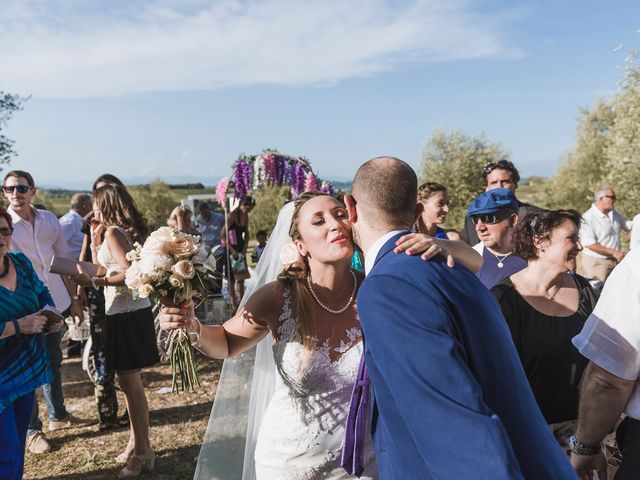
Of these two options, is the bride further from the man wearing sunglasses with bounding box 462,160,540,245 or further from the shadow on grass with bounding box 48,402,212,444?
the shadow on grass with bounding box 48,402,212,444

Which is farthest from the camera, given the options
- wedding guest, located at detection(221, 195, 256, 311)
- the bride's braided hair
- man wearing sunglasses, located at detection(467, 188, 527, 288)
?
wedding guest, located at detection(221, 195, 256, 311)

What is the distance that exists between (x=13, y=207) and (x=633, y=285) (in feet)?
18.8

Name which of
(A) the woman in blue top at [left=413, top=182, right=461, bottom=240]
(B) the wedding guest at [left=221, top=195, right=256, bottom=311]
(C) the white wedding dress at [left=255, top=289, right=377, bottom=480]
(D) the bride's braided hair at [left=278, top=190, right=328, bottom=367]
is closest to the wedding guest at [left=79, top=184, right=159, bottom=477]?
(D) the bride's braided hair at [left=278, top=190, right=328, bottom=367]

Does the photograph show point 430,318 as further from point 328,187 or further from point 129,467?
point 328,187

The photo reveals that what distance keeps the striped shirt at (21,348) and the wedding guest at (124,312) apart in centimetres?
71

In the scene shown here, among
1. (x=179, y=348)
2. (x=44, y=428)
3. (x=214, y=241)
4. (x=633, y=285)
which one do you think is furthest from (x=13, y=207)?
(x=214, y=241)

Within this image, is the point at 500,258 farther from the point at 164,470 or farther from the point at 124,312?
the point at 164,470

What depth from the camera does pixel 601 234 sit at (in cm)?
1012

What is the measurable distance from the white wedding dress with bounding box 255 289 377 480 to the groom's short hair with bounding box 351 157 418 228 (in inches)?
44.8

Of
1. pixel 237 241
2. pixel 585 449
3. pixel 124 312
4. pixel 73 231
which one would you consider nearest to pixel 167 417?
pixel 124 312

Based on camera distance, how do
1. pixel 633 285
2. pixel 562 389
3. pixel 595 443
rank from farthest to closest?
pixel 562 389 < pixel 595 443 < pixel 633 285

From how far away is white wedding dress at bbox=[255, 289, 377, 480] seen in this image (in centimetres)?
267

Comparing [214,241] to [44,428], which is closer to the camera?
[44,428]

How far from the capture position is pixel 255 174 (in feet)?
30.6
